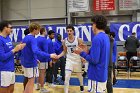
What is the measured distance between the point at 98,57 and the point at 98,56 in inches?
0.6

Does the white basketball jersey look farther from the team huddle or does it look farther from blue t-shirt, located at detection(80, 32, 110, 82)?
blue t-shirt, located at detection(80, 32, 110, 82)

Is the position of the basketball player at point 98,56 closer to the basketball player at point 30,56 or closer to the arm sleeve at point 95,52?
the arm sleeve at point 95,52

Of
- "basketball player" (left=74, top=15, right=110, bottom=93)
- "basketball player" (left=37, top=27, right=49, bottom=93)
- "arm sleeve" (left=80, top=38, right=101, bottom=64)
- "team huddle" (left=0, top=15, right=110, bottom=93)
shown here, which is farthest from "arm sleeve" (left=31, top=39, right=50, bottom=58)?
"basketball player" (left=37, top=27, right=49, bottom=93)

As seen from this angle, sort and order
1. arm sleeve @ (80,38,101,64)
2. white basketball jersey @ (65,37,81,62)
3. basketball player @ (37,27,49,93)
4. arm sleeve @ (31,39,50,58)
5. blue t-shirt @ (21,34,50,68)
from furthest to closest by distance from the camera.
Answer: basketball player @ (37,27,49,93)
white basketball jersey @ (65,37,81,62)
blue t-shirt @ (21,34,50,68)
arm sleeve @ (31,39,50,58)
arm sleeve @ (80,38,101,64)

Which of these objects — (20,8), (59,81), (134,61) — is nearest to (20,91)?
(59,81)

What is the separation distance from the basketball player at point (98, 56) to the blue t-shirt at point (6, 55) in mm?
1163

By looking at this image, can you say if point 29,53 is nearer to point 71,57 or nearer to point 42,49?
point 71,57

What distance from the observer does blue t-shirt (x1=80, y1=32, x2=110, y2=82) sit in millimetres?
3885

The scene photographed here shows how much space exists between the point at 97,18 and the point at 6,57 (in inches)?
61.7

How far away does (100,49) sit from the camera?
12.9 feet

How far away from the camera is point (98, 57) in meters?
3.89

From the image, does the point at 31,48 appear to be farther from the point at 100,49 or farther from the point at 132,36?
the point at 132,36

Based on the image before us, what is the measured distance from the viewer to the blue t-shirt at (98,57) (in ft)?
12.7

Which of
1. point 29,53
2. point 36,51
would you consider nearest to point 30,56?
point 29,53
